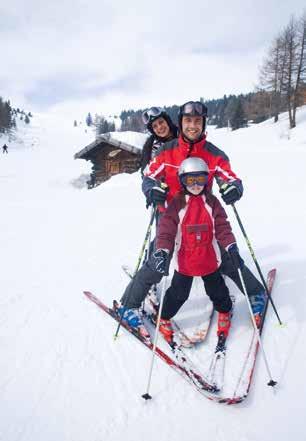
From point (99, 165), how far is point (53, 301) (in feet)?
72.4

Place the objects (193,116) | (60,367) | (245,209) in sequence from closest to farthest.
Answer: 1. (60,367)
2. (193,116)
3. (245,209)

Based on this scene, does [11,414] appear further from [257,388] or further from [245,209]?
Result: [245,209]

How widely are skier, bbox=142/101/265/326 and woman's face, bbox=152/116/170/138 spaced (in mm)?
525

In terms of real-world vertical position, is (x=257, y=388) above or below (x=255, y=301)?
below

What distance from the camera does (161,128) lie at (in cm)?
445

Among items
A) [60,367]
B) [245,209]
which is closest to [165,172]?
[60,367]

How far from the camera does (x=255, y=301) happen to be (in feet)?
13.1

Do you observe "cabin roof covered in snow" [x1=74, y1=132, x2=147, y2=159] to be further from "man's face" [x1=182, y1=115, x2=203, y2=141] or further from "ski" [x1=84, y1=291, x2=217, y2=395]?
"ski" [x1=84, y1=291, x2=217, y2=395]

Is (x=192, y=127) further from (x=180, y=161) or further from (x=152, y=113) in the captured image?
(x=152, y=113)

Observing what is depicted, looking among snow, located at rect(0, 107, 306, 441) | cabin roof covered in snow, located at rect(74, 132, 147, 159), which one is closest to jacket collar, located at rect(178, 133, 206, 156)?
snow, located at rect(0, 107, 306, 441)

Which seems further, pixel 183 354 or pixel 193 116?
pixel 193 116

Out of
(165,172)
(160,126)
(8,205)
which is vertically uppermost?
(160,126)

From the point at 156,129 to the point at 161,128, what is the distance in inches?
2.8

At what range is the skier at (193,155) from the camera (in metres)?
3.72
